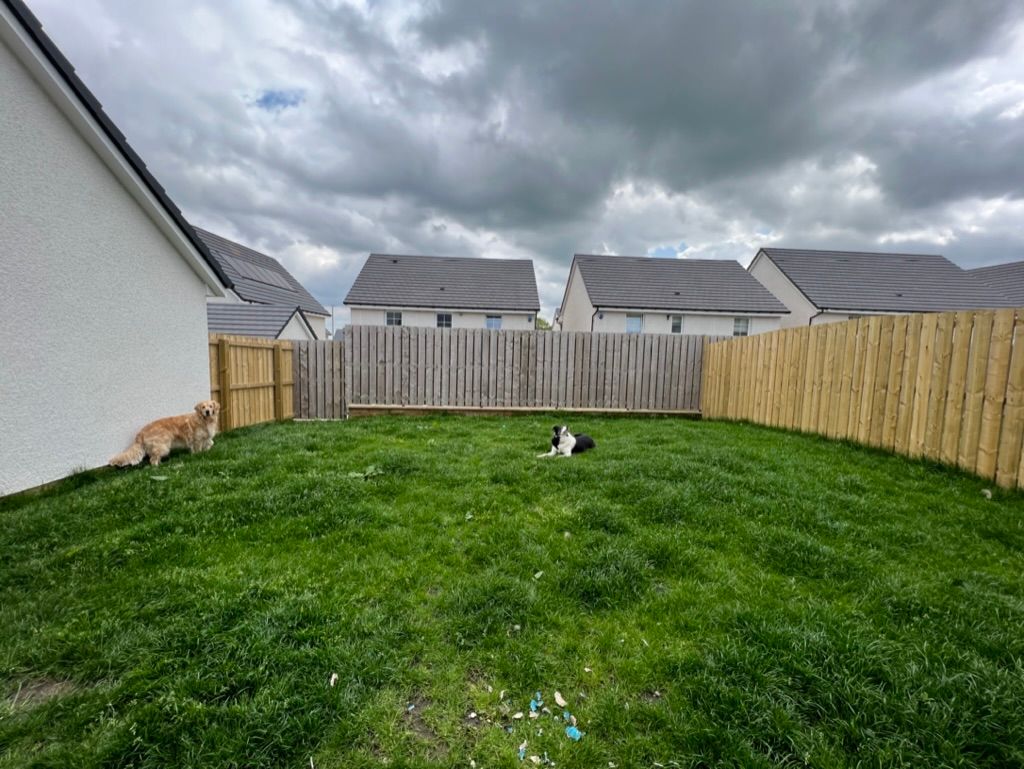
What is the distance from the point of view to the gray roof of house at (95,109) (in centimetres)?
376

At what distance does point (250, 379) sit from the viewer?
7652 mm

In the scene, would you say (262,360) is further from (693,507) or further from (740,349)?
(740,349)

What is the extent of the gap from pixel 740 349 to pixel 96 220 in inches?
401

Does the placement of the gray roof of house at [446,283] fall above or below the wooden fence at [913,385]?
above

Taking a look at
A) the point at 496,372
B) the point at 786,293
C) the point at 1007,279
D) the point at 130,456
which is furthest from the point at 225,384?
the point at 1007,279

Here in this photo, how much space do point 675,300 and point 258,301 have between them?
19.0 metres

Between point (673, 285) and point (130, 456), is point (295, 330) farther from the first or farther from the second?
point (673, 285)

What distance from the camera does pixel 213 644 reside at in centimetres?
196

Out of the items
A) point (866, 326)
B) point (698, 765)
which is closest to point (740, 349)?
point (866, 326)

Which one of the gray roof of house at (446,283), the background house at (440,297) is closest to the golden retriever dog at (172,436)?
the background house at (440,297)

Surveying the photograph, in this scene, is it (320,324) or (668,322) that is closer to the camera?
(668,322)

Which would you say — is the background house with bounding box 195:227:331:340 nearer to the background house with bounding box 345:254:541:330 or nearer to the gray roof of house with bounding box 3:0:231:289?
the gray roof of house with bounding box 3:0:231:289

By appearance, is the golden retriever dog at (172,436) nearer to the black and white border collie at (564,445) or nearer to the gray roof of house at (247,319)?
the black and white border collie at (564,445)

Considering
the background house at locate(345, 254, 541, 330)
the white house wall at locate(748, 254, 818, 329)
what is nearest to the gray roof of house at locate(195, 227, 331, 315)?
the background house at locate(345, 254, 541, 330)
